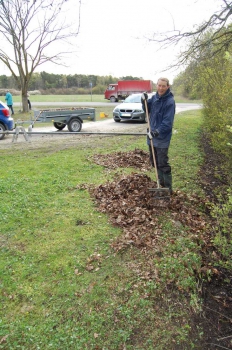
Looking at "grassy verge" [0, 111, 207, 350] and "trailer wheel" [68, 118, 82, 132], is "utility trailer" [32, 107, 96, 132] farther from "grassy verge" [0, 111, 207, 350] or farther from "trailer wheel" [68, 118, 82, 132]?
→ "grassy verge" [0, 111, 207, 350]

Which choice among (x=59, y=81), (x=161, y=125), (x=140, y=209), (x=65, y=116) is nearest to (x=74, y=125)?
(x=65, y=116)

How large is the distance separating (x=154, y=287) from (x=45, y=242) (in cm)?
164

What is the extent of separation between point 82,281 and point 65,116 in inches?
404

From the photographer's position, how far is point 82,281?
10.9 feet

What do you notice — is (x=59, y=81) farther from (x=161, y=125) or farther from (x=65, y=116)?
(x=161, y=125)

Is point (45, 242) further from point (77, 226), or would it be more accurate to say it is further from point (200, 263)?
point (200, 263)

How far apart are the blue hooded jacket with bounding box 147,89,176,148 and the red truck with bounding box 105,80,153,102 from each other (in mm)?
33744

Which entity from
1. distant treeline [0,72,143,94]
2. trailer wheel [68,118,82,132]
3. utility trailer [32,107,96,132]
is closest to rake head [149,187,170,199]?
utility trailer [32,107,96,132]

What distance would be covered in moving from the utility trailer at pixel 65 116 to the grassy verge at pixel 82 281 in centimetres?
681

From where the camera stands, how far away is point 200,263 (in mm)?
3645

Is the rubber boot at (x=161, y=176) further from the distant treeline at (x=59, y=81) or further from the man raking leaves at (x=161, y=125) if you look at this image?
the distant treeline at (x=59, y=81)

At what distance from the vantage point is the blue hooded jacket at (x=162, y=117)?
195 inches

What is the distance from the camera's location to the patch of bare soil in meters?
2.87

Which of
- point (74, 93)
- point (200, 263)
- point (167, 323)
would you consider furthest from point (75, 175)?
point (74, 93)
